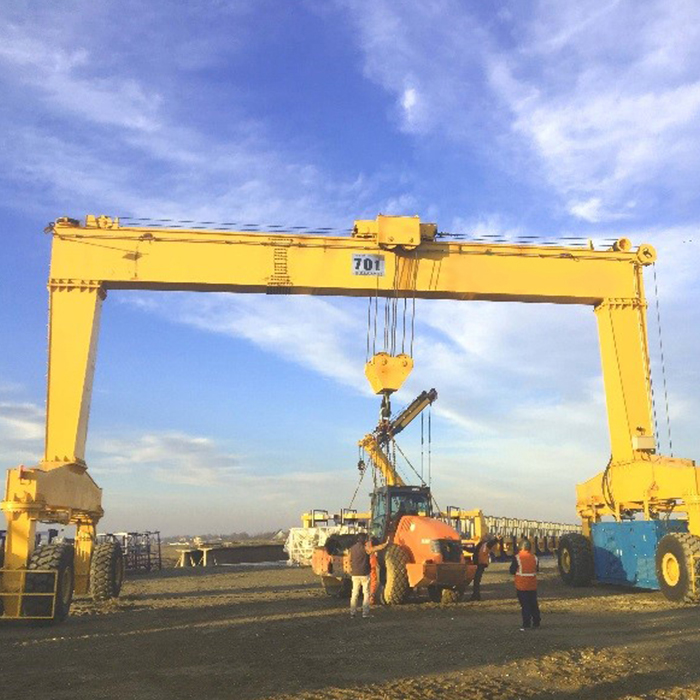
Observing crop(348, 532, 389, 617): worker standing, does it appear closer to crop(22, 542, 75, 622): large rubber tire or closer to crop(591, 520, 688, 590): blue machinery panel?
crop(22, 542, 75, 622): large rubber tire

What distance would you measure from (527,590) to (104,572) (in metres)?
9.20

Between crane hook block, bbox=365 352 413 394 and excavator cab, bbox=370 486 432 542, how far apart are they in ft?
6.46

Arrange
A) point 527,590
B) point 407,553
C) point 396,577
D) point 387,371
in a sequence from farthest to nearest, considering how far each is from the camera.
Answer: point 387,371
point 407,553
point 396,577
point 527,590

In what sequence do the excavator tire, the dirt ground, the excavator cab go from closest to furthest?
the dirt ground
the excavator tire
the excavator cab

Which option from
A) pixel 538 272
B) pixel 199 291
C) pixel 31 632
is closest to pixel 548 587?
pixel 538 272

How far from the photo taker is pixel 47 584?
469 inches

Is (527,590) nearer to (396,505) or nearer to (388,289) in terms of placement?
(396,505)

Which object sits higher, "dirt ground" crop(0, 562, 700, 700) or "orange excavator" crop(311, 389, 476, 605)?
"orange excavator" crop(311, 389, 476, 605)

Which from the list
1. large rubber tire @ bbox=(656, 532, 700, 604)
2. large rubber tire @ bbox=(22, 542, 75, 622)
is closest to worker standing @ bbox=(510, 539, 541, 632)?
large rubber tire @ bbox=(656, 532, 700, 604)

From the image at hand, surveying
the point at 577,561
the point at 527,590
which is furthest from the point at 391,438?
the point at 527,590

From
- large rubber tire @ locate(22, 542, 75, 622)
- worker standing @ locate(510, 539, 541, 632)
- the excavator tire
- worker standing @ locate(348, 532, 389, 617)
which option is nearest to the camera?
worker standing @ locate(510, 539, 541, 632)

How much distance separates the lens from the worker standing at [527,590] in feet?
34.6

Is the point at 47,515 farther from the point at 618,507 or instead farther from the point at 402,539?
the point at 618,507

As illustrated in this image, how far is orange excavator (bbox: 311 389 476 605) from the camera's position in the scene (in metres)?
13.3
